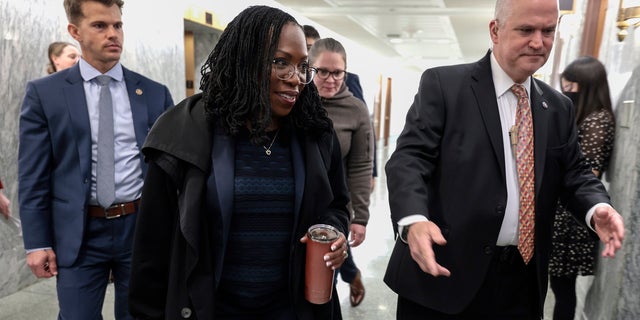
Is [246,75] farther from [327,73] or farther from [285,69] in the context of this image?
[327,73]

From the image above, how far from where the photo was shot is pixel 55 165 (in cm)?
179

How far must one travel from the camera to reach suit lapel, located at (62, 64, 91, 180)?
177 cm

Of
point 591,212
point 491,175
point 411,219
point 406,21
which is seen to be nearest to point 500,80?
point 491,175

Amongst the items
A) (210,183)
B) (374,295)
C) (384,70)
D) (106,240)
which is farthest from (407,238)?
(384,70)

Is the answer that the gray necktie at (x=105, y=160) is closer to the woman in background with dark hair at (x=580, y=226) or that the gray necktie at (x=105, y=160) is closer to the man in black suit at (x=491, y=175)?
the man in black suit at (x=491, y=175)

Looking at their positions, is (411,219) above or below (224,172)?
below

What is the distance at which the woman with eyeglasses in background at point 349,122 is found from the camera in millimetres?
2332

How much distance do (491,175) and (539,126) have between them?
0.80ft

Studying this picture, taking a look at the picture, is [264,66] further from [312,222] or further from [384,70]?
[384,70]

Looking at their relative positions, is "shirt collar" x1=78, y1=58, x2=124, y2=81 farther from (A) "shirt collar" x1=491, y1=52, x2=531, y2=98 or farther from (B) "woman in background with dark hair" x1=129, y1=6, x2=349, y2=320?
(A) "shirt collar" x1=491, y1=52, x2=531, y2=98

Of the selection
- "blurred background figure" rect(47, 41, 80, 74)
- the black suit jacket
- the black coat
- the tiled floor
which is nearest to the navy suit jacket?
the black coat

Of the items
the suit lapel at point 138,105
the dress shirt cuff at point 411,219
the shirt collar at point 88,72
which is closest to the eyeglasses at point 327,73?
the suit lapel at point 138,105

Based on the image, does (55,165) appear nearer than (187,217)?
No

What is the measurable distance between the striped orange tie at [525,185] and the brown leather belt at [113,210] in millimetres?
1488
